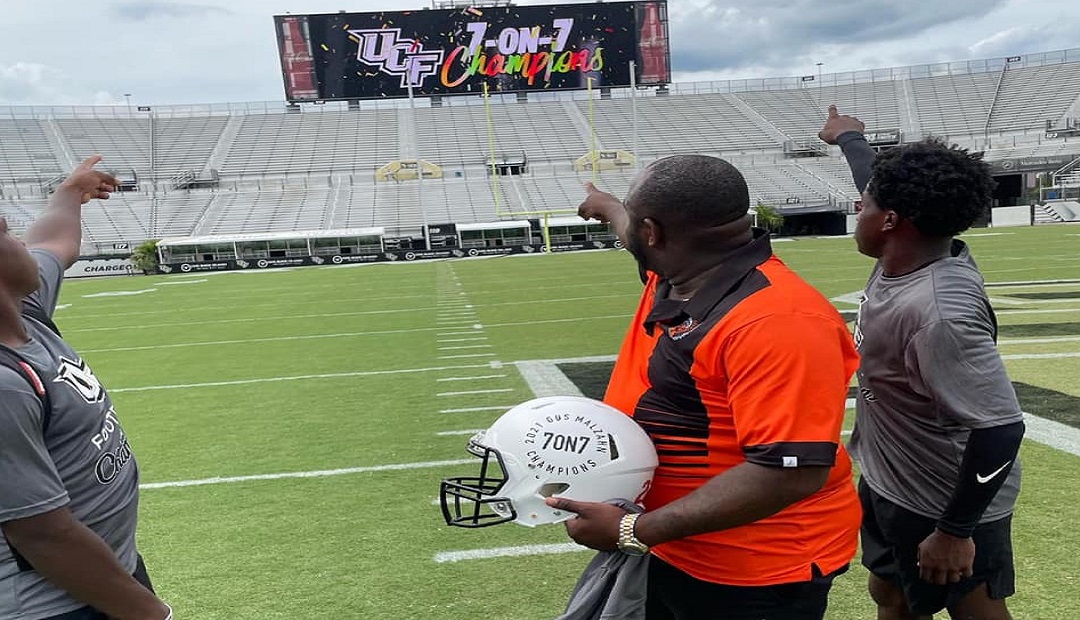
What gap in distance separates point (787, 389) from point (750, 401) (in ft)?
0.22

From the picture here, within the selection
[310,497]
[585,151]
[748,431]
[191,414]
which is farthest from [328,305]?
[585,151]

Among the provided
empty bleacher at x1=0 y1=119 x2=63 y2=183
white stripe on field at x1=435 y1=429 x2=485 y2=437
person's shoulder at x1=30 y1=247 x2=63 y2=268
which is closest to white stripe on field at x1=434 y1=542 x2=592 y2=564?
white stripe on field at x1=435 y1=429 x2=485 y2=437

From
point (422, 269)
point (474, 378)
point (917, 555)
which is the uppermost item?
point (917, 555)

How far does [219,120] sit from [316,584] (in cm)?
5283

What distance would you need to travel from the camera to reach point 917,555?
1886mm

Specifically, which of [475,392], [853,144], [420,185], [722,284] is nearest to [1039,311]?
[475,392]

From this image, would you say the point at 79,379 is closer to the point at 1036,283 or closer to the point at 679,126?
the point at 1036,283

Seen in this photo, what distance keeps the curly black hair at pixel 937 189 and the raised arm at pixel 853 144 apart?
16.2 inches

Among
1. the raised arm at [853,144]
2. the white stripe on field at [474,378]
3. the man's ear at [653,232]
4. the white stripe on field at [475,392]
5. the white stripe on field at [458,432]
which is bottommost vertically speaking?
the white stripe on field at [474,378]

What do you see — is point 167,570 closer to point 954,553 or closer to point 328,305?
point 954,553

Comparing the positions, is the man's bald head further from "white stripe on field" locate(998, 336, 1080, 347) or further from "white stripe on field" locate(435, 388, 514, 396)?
"white stripe on field" locate(998, 336, 1080, 347)

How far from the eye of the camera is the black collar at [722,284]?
4.41ft

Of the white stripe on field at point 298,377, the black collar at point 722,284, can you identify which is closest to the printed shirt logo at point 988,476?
the black collar at point 722,284

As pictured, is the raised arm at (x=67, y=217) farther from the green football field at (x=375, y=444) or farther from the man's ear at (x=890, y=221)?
the man's ear at (x=890, y=221)
